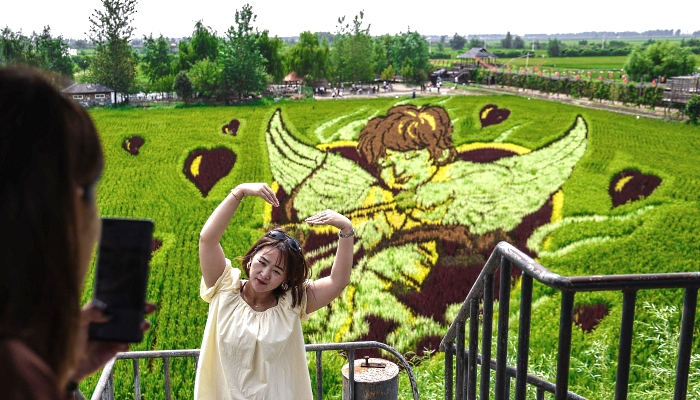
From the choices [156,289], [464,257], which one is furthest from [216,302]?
[464,257]

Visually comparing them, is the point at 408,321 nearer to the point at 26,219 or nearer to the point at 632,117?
the point at 26,219

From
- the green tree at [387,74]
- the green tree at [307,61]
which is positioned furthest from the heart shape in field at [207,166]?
the green tree at [387,74]

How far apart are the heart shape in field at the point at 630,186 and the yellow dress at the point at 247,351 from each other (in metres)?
9.31

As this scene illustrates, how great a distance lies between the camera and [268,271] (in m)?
2.20

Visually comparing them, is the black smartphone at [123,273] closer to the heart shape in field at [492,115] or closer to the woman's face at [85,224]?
the woman's face at [85,224]

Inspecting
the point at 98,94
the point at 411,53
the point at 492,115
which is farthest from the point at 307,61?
the point at 492,115

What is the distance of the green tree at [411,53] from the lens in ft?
129

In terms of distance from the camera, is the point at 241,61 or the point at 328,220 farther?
the point at 241,61

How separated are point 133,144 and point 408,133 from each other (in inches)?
253

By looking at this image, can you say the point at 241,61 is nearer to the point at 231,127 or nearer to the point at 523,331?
→ the point at 231,127

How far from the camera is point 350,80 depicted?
3086cm

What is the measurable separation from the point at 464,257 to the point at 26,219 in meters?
7.85

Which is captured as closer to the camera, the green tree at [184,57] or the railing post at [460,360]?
the railing post at [460,360]

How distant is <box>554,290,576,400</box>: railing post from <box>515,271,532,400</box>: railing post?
7cm
